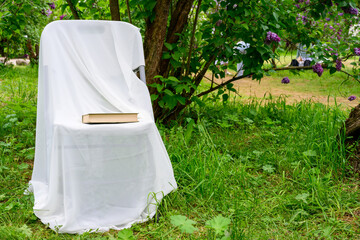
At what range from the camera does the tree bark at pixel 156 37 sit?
9.36 feet

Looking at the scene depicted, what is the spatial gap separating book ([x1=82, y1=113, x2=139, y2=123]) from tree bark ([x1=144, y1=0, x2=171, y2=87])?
4.10 ft

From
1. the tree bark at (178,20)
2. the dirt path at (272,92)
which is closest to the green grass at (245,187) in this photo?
the tree bark at (178,20)

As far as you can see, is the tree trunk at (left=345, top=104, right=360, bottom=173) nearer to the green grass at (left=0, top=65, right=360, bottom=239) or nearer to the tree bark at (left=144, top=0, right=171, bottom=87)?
the green grass at (left=0, top=65, right=360, bottom=239)

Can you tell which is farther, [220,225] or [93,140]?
[93,140]

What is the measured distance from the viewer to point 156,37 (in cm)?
291

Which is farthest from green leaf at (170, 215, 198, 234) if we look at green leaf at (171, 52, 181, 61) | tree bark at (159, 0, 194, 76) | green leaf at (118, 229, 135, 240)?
tree bark at (159, 0, 194, 76)

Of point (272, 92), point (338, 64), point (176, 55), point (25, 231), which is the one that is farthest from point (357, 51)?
point (272, 92)

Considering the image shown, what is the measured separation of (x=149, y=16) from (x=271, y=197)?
5.66 ft

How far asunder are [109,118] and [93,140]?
0.13 meters

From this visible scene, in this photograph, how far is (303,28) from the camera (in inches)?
127

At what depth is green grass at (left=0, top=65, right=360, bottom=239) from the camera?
5.58 feet

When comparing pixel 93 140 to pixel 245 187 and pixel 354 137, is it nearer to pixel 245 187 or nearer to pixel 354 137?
pixel 245 187

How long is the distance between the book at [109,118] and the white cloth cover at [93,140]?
0.03 m

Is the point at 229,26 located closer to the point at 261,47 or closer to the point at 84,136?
the point at 261,47
